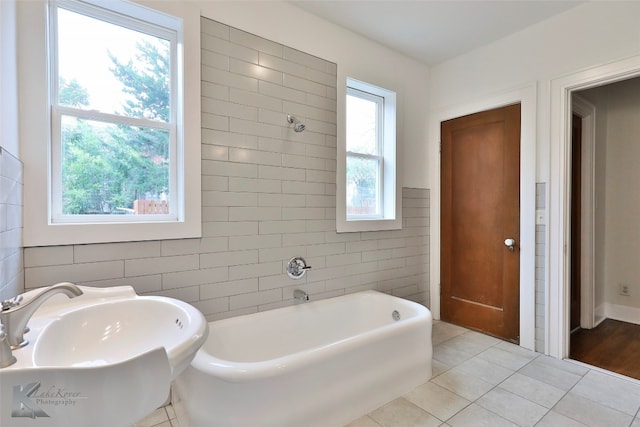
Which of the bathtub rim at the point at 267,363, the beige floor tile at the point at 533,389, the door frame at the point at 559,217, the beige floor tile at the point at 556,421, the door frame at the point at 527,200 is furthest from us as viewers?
the door frame at the point at 527,200

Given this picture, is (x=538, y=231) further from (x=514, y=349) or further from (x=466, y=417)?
(x=466, y=417)

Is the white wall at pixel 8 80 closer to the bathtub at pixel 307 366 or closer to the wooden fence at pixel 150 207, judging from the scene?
the wooden fence at pixel 150 207

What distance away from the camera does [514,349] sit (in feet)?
8.66

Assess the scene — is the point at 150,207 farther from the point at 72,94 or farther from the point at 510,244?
the point at 510,244

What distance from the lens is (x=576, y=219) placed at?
10.2 feet

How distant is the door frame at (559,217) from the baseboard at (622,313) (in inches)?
59.0

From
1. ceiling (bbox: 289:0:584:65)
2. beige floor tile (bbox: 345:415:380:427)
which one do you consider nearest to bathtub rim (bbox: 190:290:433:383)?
beige floor tile (bbox: 345:415:380:427)

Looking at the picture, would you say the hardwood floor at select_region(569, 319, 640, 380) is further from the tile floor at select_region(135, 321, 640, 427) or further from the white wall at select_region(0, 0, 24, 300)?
the white wall at select_region(0, 0, 24, 300)

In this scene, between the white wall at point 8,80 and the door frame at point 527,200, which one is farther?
the door frame at point 527,200

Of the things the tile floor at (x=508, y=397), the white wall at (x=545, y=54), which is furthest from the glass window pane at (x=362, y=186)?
the tile floor at (x=508, y=397)

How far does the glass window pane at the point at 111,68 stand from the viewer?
1737mm

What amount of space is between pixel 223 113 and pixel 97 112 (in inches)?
27.5

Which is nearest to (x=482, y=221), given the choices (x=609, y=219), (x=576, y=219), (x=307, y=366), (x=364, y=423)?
(x=576, y=219)

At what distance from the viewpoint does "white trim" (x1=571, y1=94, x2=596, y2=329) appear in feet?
10.3
